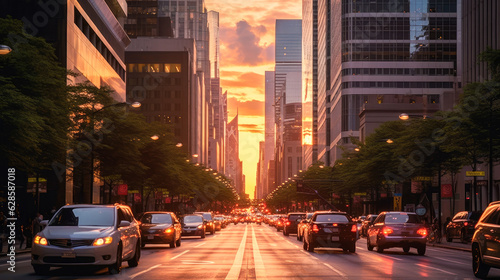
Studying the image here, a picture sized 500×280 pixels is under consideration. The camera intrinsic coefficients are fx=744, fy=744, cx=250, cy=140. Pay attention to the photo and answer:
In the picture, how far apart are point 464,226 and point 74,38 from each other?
36712 millimetres

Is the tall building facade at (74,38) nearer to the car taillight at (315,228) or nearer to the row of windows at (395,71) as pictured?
the car taillight at (315,228)

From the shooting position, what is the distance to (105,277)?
18.2 m

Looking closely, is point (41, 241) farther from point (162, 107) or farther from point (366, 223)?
point (162, 107)

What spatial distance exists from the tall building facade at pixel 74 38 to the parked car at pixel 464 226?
2304 centimetres

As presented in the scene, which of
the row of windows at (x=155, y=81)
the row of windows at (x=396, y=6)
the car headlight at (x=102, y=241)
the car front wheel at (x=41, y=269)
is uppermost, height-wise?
the row of windows at (x=396, y=6)

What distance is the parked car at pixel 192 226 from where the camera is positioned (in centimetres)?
5106

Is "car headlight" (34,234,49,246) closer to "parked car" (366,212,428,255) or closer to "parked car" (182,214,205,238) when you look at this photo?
"parked car" (366,212,428,255)

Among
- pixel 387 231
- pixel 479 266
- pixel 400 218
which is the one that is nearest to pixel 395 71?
pixel 400 218

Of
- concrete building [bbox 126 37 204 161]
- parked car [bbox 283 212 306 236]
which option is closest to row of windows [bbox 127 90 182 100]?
concrete building [bbox 126 37 204 161]

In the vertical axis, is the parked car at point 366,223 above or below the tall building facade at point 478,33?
below

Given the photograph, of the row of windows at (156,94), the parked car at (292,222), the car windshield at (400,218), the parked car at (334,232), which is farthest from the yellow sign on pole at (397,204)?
the row of windows at (156,94)

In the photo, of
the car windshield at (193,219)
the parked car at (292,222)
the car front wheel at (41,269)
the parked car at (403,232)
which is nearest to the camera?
the car front wheel at (41,269)

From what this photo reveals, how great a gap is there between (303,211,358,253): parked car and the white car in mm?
12978

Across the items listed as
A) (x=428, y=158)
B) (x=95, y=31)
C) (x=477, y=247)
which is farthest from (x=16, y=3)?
(x=477, y=247)
